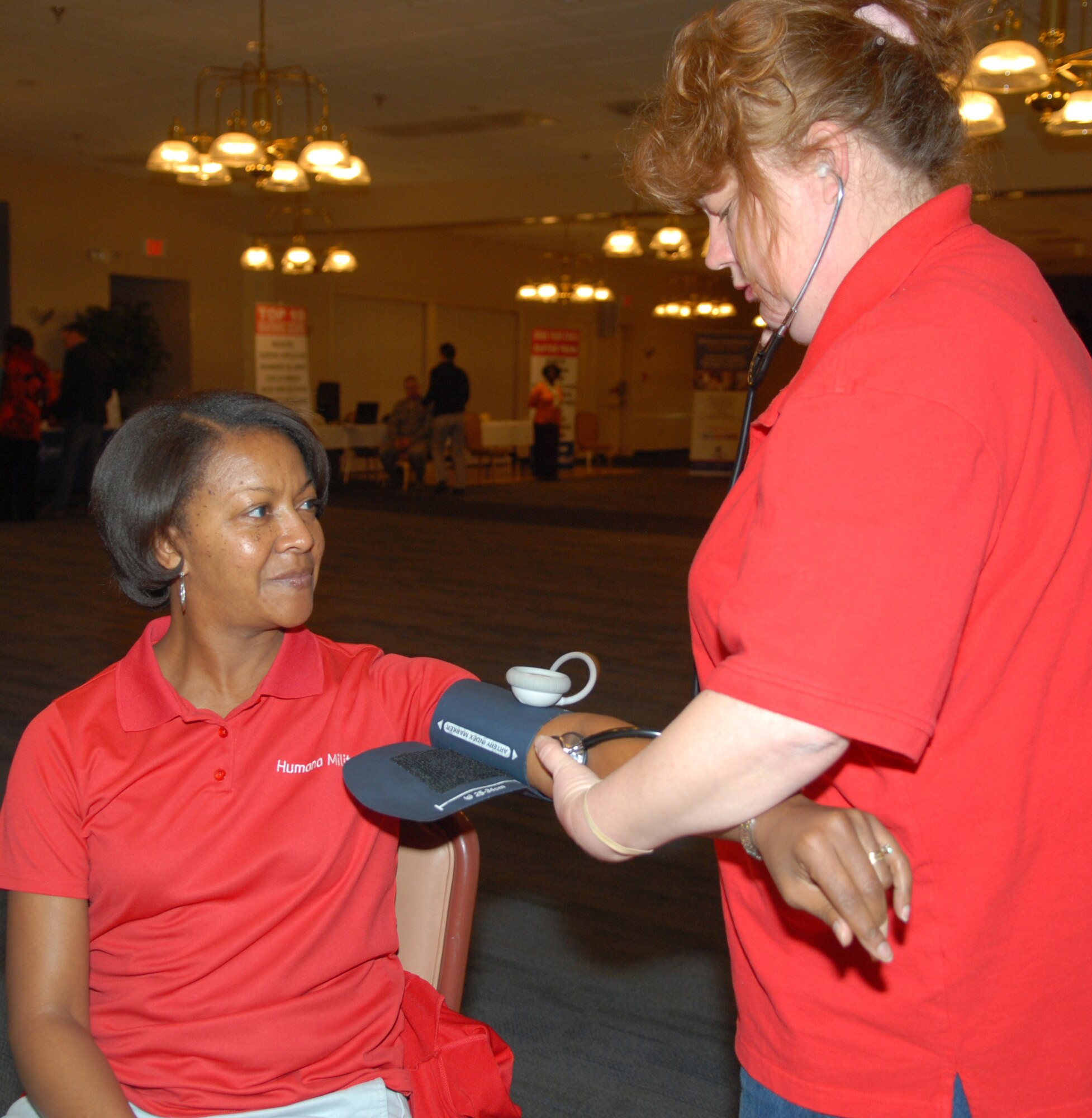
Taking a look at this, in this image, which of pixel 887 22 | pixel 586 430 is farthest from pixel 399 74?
pixel 586 430

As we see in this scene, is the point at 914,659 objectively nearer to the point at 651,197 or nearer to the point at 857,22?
the point at 857,22

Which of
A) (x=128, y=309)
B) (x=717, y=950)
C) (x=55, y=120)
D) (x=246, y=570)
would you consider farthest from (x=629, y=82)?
(x=246, y=570)

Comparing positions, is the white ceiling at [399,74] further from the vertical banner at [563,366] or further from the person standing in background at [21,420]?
the vertical banner at [563,366]

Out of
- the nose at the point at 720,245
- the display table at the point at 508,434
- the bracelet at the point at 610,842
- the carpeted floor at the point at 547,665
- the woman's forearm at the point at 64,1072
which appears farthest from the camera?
the display table at the point at 508,434

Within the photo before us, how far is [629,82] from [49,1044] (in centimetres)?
855

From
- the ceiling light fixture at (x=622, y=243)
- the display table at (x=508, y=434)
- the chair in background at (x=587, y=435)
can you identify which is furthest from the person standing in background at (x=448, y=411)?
the chair in background at (x=587, y=435)

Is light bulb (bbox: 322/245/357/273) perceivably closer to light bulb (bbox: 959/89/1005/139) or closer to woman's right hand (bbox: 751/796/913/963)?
light bulb (bbox: 959/89/1005/139)

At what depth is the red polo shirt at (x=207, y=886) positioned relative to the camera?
115 cm

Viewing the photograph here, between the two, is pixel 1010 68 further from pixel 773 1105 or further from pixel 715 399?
pixel 715 399

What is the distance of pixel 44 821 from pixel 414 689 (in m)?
0.41

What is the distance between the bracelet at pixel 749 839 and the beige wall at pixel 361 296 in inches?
451

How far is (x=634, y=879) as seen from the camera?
9.82ft

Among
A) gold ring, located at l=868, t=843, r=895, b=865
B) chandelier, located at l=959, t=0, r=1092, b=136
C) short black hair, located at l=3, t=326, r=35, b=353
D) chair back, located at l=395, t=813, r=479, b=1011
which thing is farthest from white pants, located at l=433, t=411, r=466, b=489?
gold ring, located at l=868, t=843, r=895, b=865

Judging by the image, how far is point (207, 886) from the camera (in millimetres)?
1178
